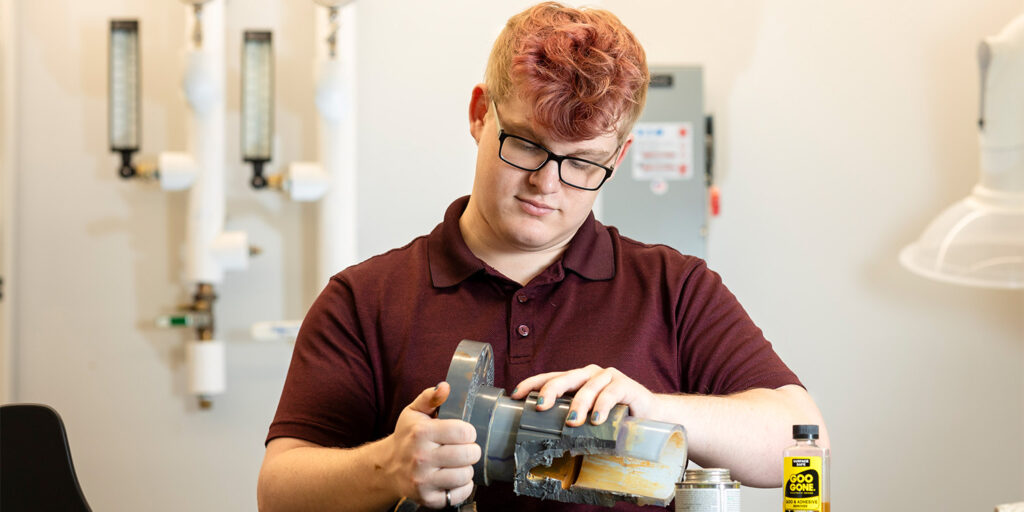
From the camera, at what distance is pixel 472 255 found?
141 centimetres

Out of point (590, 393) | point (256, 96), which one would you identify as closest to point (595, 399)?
point (590, 393)

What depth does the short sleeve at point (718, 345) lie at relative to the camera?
4.32 feet

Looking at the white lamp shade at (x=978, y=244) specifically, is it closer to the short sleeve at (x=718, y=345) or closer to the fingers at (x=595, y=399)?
the short sleeve at (x=718, y=345)

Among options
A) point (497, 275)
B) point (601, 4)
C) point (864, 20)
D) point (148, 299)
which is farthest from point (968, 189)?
point (148, 299)

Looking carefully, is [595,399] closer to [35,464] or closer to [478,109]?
[478,109]

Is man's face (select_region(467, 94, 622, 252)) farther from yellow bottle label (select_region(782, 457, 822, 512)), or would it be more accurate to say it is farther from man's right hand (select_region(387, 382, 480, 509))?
yellow bottle label (select_region(782, 457, 822, 512))

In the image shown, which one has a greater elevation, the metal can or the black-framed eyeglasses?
the black-framed eyeglasses

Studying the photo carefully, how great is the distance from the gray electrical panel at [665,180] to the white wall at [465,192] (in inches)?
4.5

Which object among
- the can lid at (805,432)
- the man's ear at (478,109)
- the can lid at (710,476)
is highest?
the man's ear at (478,109)

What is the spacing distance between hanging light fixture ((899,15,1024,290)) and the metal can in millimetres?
1645

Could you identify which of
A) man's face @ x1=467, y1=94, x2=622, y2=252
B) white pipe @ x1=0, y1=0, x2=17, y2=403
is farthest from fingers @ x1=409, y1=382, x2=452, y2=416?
white pipe @ x1=0, y1=0, x2=17, y2=403

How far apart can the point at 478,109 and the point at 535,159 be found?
0.17m

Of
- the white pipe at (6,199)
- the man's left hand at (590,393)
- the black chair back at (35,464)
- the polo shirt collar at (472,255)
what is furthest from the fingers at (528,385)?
the white pipe at (6,199)

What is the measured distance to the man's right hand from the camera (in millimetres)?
960
